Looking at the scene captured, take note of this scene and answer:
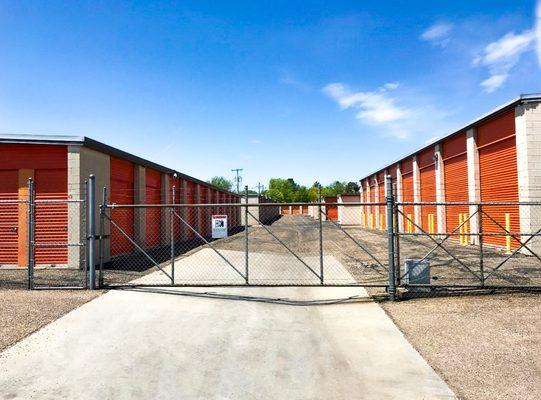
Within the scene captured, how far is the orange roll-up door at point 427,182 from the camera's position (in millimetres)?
25891

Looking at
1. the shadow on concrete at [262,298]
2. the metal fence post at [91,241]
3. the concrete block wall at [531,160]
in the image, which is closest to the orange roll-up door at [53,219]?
the metal fence post at [91,241]

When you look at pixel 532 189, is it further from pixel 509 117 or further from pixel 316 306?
pixel 316 306

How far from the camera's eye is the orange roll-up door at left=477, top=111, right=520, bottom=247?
1628 centimetres

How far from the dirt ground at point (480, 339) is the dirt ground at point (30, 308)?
6.07 metres

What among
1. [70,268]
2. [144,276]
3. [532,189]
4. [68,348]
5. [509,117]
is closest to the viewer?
[68,348]

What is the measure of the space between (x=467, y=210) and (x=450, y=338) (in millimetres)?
16553

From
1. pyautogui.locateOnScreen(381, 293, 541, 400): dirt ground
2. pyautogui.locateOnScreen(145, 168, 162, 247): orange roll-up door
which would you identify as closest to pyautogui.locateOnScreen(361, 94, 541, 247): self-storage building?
pyautogui.locateOnScreen(381, 293, 541, 400): dirt ground

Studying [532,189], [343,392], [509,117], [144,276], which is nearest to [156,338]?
[343,392]

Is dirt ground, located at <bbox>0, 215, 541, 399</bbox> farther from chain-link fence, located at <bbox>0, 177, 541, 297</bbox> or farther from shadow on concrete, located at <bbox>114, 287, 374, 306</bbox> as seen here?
shadow on concrete, located at <bbox>114, 287, 374, 306</bbox>

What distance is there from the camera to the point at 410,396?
4.29 m

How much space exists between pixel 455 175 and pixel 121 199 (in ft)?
57.0

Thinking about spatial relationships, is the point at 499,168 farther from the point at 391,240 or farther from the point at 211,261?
the point at 211,261

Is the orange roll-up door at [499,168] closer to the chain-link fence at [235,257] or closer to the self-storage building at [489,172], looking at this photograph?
the self-storage building at [489,172]

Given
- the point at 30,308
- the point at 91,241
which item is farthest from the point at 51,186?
the point at 30,308
